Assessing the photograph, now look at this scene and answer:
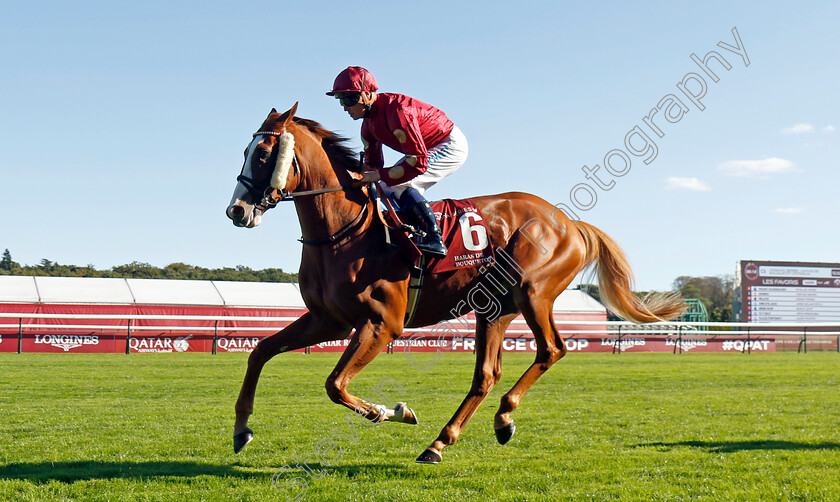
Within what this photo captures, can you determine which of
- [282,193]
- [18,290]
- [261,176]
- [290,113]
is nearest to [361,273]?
[282,193]

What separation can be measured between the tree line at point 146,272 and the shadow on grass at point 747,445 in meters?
29.5

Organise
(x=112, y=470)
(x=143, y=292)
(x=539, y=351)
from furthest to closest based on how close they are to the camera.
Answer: (x=143, y=292), (x=539, y=351), (x=112, y=470)

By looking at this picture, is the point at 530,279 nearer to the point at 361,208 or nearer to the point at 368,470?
the point at 361,208

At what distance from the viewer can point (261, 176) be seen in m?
4.34

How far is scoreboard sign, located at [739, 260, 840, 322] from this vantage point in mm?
34250

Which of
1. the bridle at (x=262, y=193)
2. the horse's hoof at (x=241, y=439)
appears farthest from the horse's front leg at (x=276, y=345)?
the bridle at (x=262, y=193)

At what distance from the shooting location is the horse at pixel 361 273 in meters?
4.33

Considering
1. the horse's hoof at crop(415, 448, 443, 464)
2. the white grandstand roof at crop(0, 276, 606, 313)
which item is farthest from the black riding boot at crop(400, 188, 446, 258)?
the white grandstand roof at crop(0, 276, 606, 313)

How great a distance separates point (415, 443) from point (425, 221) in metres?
1.98

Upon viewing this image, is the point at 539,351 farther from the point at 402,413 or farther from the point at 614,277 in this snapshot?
the point at 402,413

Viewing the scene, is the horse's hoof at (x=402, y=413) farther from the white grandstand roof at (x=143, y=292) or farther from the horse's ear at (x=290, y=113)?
→ the white grandstand roof at (x=143, y=292)

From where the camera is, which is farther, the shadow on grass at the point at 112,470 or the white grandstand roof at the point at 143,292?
the white grandstand roof at the point at 143,292

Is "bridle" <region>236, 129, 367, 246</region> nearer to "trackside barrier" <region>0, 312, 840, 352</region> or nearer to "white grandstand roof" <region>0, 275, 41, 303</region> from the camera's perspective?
"trackside barrier" <region>0, 312, 840, 352</region>


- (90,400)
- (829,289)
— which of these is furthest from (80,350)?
(829,289)
